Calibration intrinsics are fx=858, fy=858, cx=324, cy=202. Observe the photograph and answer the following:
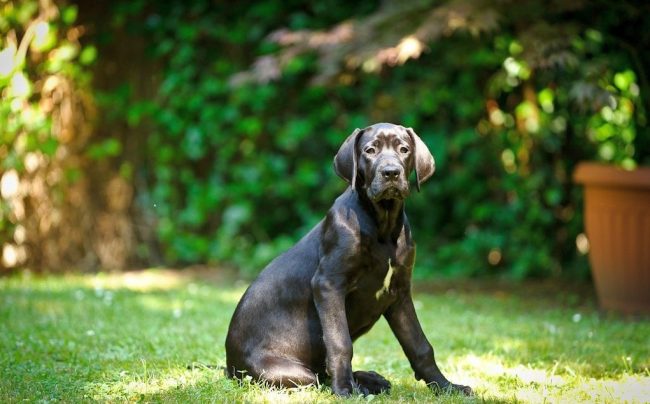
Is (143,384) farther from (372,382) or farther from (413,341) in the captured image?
(413,341)

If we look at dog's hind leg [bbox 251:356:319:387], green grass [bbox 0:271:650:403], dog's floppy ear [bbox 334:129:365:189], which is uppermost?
dog's floppy ear [bbox 334:129:365:189]

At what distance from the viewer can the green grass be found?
13.9ft

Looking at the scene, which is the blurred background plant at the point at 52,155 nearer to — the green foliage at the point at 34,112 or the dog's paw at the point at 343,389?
the green foliage at the point at 34,112

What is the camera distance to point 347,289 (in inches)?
165

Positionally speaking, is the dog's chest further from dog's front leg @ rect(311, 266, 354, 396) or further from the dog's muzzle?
the dog's muzzle

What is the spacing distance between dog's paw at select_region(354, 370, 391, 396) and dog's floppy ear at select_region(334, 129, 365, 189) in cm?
100

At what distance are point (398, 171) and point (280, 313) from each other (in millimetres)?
958

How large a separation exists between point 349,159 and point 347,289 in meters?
0.64

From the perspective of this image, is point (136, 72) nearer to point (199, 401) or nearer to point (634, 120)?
point (634, 120)

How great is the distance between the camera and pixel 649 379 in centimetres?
462

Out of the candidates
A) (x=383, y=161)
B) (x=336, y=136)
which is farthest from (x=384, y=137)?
(x=336, y=136)

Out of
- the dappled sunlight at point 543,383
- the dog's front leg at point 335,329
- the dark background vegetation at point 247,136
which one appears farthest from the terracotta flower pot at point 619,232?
the dog's front leg at point 335,329

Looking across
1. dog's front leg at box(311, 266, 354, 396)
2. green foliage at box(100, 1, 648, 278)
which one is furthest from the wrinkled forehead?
green foliage at box(100, 1, 648, 278)

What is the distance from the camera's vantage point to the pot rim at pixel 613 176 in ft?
21.8
